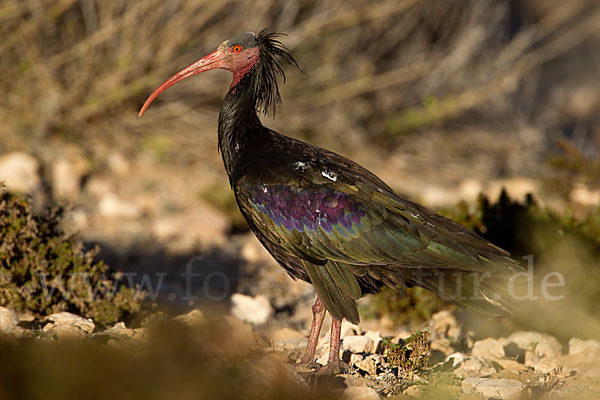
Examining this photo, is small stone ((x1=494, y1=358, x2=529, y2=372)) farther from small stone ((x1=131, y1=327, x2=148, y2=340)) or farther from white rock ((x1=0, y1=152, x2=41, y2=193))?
white rock ((x1=0, y1=152, x2=41, y2=193))

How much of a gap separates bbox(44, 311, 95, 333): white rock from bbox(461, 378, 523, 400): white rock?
259 cm

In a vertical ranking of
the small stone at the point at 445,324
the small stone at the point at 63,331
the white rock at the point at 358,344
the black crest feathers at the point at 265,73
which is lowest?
the small stone at the point at 63,331

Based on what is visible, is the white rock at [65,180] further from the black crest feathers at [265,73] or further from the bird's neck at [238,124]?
the black crest feathers at [265,73]

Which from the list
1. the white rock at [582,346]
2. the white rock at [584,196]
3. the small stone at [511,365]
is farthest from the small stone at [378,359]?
the white rock at [584,196]

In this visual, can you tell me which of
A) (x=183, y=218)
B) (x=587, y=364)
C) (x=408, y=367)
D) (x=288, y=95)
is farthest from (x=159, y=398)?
(x=288, y=95)

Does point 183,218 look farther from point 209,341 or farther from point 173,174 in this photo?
point 209,341

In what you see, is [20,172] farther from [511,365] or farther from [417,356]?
[511,365]

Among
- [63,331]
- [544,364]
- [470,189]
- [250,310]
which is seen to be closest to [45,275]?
[63,331]

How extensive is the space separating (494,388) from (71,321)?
297 centimetres

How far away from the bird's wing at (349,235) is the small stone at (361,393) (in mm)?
705

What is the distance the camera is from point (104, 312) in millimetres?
5660

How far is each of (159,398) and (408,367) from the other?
2.43 metres

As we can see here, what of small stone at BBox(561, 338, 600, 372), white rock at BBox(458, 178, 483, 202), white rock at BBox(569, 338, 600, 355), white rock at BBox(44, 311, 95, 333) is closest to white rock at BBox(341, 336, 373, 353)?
small stone at BBox(561, 338, 600, 372)

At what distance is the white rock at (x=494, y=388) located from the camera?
427 centimetres
